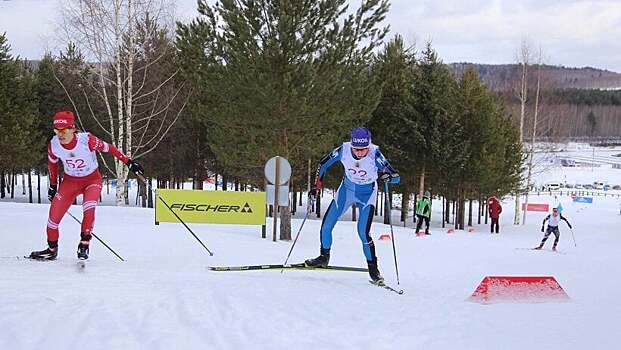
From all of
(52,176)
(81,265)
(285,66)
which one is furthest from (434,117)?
(81,265)

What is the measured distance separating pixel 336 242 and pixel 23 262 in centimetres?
843

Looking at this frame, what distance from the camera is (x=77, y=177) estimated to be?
706cm

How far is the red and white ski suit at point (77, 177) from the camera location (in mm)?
6949

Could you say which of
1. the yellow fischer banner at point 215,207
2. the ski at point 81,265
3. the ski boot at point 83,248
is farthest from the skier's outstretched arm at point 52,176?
the yellow fischer banner at point 215,207

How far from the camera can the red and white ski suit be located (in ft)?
22.8

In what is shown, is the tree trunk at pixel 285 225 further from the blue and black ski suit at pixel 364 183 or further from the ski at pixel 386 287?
the ski at pixel 386 287

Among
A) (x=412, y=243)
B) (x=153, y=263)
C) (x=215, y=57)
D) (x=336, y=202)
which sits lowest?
(x=412, y=243)

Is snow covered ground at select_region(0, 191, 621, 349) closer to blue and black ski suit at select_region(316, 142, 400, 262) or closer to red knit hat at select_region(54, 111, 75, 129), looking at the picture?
blue and black ski suit at select_region(316, 142, 400, 262)

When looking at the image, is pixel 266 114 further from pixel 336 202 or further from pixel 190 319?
pixel 190 319

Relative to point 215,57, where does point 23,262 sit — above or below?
below

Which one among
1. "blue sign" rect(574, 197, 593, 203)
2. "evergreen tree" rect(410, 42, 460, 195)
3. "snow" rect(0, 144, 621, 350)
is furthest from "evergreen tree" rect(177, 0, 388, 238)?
"blue sign" rect(574, 197, 593, 203)

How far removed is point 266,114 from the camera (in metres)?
14.4

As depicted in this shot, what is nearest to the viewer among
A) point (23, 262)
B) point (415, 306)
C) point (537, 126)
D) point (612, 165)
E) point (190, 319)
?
point (190, 319)

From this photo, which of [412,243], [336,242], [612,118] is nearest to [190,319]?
[336,242]
